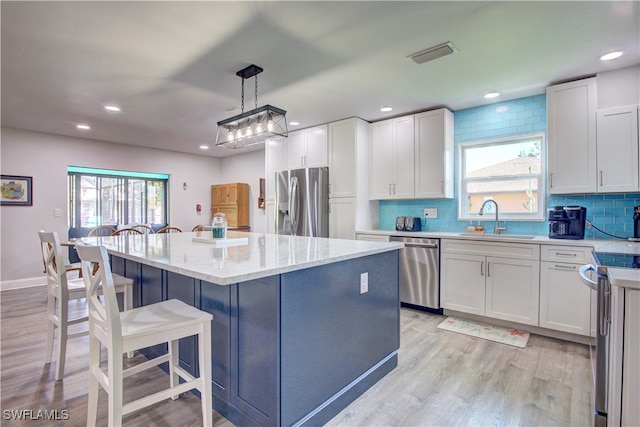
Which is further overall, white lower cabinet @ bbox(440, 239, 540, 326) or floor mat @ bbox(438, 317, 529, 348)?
white lower cabinet @ bbox(440, 239, 540, 326)

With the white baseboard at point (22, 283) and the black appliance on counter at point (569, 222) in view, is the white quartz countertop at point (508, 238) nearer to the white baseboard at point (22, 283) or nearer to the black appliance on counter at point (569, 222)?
the black appliance on counter at point (569, 222)

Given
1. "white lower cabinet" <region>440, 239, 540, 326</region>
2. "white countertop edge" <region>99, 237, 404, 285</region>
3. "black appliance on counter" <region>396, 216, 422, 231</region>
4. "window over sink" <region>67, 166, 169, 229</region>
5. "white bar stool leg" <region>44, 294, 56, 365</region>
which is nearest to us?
"white countertop edge" <region>99, 237, 404, 285</region>

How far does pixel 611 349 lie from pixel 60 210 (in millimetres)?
6634

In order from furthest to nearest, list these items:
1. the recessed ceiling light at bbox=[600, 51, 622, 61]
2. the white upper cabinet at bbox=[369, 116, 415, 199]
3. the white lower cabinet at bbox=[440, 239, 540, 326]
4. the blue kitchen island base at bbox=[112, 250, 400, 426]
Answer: the white upper cabinet at bbox=[369, 116, 415, 199] < the white lower cabinet at bbox=[440, 239, 540, 326] < the recessed ceiling light at bbox=[600, 51, 622, 61] < the blue kitchen island base at bbox=[112, 250, 400, 426]

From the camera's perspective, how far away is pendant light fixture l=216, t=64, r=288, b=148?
268cm

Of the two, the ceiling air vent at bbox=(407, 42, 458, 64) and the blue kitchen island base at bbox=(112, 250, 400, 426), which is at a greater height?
the ceiling air vent at bbox=(407, 42, 458, 64)

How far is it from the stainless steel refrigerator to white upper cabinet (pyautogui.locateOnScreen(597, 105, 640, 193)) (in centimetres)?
291

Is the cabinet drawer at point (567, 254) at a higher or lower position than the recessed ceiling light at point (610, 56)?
lower

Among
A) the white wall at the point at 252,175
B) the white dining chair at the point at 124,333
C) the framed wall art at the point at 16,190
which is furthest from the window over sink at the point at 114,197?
the white dining chair at the point at 124,333

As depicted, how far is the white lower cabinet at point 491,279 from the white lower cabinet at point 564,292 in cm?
7

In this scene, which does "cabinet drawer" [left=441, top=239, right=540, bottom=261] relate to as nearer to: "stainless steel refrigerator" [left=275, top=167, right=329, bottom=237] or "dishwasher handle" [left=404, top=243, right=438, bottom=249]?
"dishwasher handle" [left=404, top=243, right=438, bottom=249]

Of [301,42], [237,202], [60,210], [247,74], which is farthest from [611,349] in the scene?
[60,210]

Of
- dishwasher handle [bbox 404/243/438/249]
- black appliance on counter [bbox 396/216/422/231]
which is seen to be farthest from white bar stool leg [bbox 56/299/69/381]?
black appliance on counter [bbox 396/216/422/231]

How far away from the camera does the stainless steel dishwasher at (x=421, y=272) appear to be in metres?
3.52
